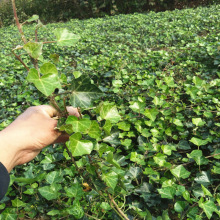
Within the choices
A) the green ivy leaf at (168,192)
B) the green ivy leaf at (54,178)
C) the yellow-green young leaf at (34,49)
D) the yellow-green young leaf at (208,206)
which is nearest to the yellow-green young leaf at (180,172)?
the green ivy leaf at (168,192)

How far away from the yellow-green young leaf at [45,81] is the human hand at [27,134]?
34 cm

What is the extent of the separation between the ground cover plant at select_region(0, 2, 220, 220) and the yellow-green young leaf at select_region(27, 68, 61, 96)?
3cm

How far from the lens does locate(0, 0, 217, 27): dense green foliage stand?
995 cm

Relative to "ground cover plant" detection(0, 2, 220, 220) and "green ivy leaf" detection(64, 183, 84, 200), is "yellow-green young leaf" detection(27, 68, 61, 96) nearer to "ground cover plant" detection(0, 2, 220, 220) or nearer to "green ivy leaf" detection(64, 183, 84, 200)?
"ground cover plant" detection(0, 2, 220, 220)

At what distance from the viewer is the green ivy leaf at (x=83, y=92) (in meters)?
0.79

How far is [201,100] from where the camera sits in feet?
6.54

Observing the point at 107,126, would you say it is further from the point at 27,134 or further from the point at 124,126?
the point at 124,126

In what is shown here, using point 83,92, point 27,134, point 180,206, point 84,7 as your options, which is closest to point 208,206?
point 180,206

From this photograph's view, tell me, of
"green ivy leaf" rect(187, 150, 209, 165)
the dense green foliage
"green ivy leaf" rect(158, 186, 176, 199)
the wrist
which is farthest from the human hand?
the dense green foliage

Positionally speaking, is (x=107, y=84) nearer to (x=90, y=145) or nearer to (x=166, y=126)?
(x=166, y=126)

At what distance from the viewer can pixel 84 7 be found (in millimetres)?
11156

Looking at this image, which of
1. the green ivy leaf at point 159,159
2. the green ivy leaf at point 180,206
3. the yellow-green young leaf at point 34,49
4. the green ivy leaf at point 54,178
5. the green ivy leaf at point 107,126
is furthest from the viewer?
the green ivy leaf at point 159,159

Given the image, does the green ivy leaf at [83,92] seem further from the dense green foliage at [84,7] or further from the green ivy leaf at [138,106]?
the dense green foliage at [84,7]

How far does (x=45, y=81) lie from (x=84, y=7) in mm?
11877
